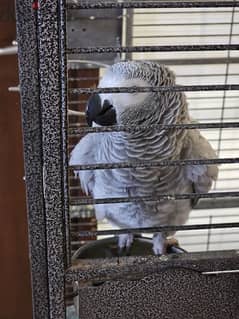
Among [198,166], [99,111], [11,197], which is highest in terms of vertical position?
[99,111]

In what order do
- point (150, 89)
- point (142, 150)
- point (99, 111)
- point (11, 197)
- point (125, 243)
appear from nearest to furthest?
point (150, 89) < point (99, 111) < point (142, 150) < point (125, 243) < point (11, 197)

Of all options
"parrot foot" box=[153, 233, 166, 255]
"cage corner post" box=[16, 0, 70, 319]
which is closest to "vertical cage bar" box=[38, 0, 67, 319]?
"cage corner post" box=[16, 0, 70, 319]

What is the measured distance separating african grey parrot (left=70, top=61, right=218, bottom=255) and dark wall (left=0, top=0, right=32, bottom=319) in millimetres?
280

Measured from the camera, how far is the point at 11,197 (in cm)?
127

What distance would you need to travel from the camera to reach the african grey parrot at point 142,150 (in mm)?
790

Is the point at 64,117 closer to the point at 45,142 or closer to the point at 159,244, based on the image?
the point at 45,142

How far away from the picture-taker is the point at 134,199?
555 mm

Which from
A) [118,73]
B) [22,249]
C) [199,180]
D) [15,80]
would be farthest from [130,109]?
[22,249]

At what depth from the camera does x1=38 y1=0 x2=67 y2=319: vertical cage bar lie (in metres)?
0.47

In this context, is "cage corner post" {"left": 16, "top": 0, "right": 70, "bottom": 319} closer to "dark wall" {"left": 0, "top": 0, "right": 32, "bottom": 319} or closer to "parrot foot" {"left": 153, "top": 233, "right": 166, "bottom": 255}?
"parrot foot" {"left": 153, "top": 233, "right": 166, "bottom": 255}

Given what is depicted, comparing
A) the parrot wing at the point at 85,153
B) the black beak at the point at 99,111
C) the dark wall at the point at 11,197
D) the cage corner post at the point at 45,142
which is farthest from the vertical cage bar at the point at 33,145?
the dark wall at the point at 11,197

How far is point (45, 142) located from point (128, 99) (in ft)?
0.99

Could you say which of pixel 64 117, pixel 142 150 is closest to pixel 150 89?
pixel 64 117

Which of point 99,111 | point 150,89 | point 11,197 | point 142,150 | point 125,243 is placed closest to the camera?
point 150,89
